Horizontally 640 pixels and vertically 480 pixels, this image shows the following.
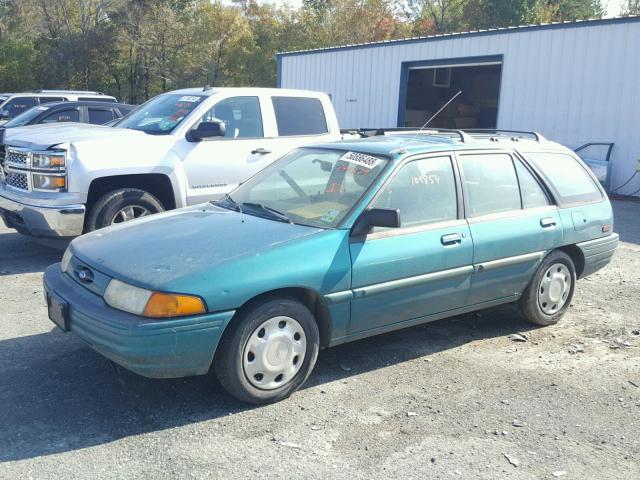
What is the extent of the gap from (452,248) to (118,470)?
103 inches

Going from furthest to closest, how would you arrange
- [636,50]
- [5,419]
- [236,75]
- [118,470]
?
[236,75]
[636,50]
[5,419]
[118,470]

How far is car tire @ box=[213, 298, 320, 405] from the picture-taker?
3779 millimetres

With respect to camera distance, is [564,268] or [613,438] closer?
[613,438]

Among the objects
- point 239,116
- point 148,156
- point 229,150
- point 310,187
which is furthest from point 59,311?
point 239,116

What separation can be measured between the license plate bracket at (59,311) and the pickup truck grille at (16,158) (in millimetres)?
3314

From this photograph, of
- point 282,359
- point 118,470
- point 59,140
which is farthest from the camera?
point 59,140

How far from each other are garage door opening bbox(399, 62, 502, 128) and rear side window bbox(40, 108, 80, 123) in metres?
12.2

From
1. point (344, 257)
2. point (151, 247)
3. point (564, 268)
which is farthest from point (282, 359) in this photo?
point (564, 268)

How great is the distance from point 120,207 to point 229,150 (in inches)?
56.2

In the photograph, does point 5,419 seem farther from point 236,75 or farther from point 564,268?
point 236,75

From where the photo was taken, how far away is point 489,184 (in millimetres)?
5152

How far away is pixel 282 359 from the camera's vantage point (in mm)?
3973

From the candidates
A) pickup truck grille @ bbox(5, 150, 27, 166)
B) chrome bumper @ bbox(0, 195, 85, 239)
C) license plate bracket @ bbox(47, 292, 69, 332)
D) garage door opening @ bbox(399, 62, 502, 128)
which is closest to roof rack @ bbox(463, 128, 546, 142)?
license plate bracket @ bbox(47, 292, 69, 332)

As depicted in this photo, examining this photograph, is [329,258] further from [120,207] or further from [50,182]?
[50,182]
